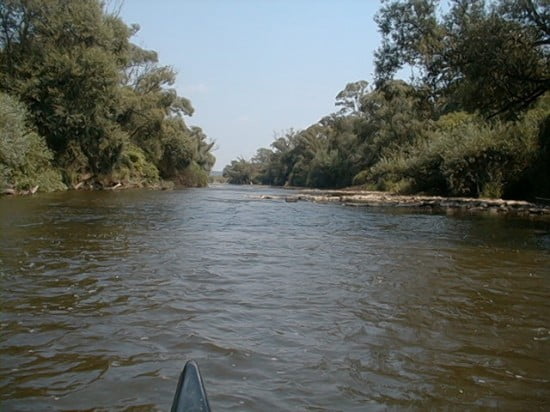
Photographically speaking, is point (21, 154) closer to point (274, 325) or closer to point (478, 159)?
point (274, 325)

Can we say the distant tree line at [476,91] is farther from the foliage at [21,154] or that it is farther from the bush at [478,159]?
the foliage at [21,154]

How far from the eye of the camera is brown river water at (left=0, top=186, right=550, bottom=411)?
372 centimetres

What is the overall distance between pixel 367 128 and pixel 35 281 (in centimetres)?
5898

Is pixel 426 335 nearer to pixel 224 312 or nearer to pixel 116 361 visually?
pixel 224 312

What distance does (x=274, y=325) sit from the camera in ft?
17.6

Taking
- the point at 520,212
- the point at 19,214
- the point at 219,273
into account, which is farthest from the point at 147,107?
the point at 219,273

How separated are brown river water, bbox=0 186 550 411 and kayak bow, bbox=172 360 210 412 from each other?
93 cm

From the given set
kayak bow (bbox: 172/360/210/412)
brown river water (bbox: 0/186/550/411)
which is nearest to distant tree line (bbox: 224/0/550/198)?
brown river water (bbox: 0/186/550/411)

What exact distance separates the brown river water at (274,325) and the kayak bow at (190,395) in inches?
36.6

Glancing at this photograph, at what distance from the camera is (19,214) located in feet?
54.4

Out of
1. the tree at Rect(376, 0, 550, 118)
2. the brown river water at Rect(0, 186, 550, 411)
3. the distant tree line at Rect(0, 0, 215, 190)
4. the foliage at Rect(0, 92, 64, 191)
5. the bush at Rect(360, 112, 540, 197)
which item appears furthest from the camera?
the distant tree line at Rect(0, 0, 215, 190)

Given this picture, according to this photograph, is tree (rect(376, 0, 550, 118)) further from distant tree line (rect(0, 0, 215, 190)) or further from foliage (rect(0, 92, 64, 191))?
distant tree line (rect(0, 0, 215, 190))

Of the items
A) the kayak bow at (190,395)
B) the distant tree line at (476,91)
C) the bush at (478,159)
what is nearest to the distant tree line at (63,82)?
the distant tree line at (476,91)

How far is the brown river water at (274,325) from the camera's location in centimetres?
372
